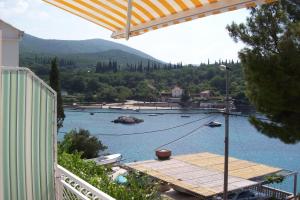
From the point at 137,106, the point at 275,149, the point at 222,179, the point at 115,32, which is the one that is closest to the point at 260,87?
the point at 222,179

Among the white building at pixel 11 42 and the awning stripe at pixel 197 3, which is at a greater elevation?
the white building at pixel 11 42

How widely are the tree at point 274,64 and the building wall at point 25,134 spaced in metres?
5.99

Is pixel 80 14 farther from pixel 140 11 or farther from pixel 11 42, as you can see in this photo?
pixel 11 42

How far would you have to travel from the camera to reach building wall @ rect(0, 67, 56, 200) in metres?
1.64

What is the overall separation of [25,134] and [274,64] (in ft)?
21.5

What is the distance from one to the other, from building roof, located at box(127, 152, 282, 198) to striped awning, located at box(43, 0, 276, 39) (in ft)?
22.4

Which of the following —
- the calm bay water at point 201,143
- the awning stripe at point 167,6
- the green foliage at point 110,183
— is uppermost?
the awning stripe at point 167,6

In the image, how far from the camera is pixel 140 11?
208 cm

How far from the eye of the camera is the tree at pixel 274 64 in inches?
287

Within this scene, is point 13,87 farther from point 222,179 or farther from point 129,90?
point 129,90

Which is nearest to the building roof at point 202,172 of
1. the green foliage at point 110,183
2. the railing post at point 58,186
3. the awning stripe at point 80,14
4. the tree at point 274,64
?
the tree at point 274,64

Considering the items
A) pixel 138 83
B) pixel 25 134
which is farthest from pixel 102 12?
pixel 138 83

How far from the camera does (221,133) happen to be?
45.5 m

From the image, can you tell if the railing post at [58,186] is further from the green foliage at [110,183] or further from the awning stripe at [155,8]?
the awning stripe at [155,8]
